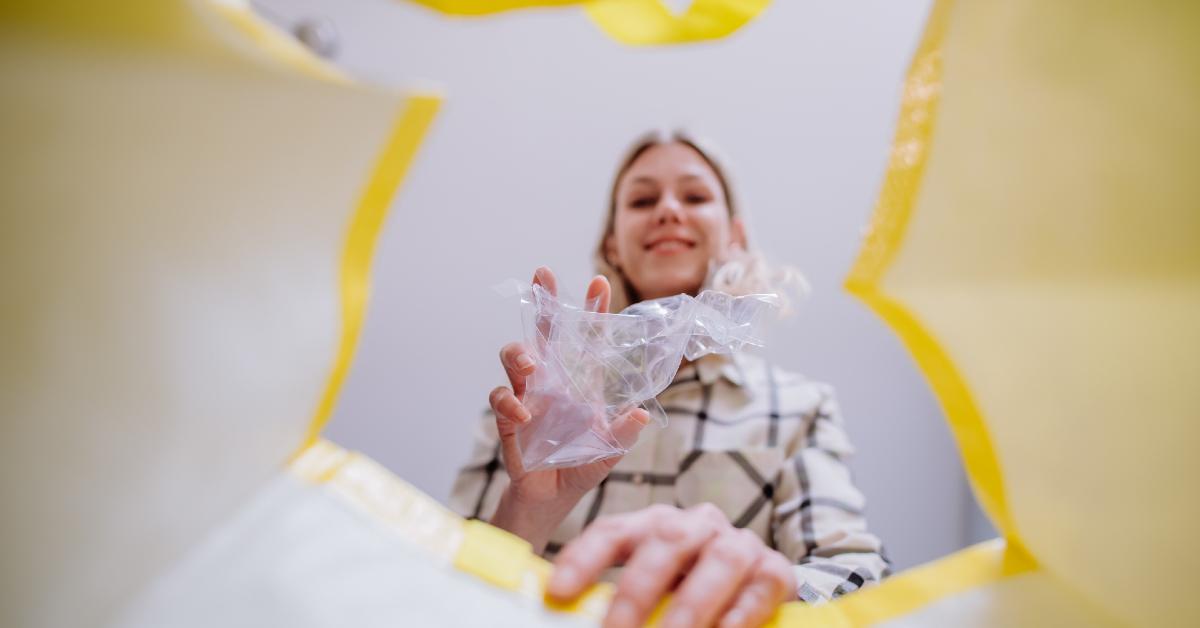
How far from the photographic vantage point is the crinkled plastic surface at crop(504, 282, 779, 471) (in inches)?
14.3

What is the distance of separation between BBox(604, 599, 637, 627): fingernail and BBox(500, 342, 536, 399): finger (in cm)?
16

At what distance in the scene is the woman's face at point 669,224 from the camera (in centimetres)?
69

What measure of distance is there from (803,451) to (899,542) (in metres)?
0.46

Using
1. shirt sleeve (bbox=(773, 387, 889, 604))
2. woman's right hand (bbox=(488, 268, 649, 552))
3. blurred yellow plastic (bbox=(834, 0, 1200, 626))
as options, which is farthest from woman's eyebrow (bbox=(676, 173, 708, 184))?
blurred yellow plastic (bbox=(834, 0, 1200, 626))

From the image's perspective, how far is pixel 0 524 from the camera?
214mm

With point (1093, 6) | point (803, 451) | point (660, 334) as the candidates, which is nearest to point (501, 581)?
point (660, 334)

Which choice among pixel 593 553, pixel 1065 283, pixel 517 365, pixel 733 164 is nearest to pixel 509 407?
pixel 517 365

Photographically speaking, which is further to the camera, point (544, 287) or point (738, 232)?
point (738, 232)

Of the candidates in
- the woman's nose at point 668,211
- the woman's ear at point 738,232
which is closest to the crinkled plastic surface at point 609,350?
the woman's nose at point 668,211

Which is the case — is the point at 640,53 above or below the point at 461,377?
above

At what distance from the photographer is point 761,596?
26 centimetres

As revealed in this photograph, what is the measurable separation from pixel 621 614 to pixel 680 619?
21 mm

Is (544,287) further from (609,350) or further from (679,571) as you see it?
(679,571)

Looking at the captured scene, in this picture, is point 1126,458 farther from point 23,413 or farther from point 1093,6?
point 23,413
